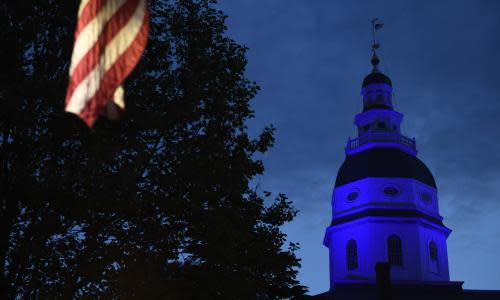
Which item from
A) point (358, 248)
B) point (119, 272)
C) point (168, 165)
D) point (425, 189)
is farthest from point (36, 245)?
point (425, 189)

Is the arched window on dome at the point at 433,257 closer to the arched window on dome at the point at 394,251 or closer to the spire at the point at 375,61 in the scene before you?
the arched window on dome at the point at 394,251

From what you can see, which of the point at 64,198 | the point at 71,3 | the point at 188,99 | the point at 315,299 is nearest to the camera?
the point at 64,198

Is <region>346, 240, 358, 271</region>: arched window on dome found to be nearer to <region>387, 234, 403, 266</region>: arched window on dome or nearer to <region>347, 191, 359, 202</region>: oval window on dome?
<region>387, 234, 403, 266</region>: arched window on dome

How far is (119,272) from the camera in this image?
16031 millimetres

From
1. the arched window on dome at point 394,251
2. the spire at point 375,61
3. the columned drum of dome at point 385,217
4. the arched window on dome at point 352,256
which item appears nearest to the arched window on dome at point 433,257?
the columned drum of dome at point 385,217

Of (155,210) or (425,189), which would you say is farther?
(425,189)

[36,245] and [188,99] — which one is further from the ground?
[188,99]

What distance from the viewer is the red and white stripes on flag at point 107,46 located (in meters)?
7.48

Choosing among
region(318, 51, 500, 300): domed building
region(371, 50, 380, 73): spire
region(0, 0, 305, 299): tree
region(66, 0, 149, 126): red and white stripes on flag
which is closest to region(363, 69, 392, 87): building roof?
region(371, 50, 380, 73): spire

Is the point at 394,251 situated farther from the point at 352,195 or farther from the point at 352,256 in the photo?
the point at 352,195

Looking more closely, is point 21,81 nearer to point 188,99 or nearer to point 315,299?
point 188,99

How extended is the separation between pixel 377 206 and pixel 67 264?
43.3 meters

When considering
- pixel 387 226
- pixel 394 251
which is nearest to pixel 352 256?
pixel 394 251

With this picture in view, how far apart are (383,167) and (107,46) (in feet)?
175
